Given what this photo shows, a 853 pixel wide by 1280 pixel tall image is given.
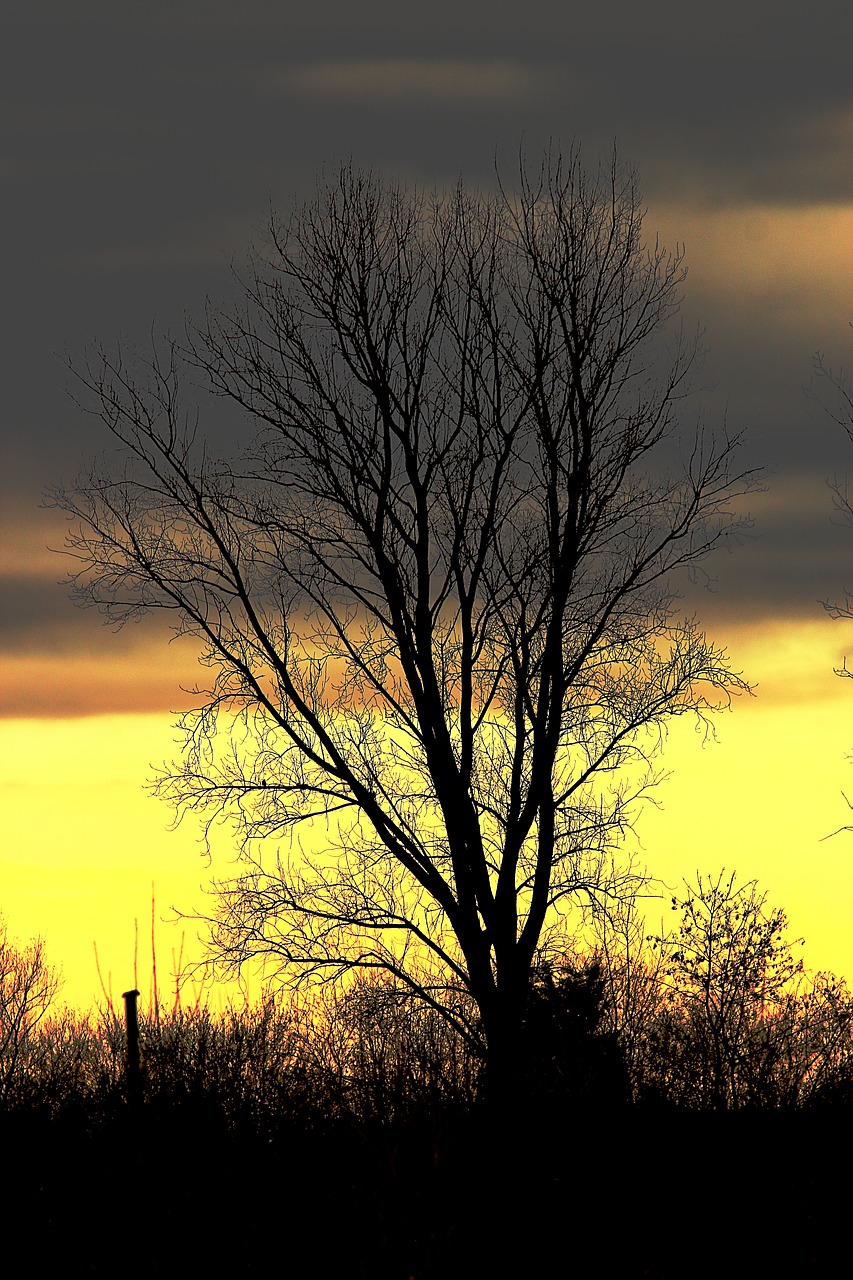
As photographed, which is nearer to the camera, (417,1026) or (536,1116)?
(536,1116)

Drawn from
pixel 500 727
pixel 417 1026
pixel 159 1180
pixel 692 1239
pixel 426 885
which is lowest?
pixel 692 1239

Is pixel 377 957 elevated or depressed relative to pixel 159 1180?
elevated

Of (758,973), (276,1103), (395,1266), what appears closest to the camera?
(395,1266)

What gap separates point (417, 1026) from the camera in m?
21.2

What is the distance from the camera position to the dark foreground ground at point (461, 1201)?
39.0 feet

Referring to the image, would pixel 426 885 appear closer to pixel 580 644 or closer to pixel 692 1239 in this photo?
pixel 580 644

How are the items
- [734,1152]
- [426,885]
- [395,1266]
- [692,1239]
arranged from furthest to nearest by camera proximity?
[426,885], [734,1152], [692,1239], [395,1266]

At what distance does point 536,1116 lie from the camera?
598 inches

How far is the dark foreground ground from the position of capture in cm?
1190

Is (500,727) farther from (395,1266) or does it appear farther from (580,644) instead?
(395,1266)

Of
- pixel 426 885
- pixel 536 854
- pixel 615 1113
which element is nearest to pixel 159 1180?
pixel 615 1113

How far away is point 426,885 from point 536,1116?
471 cm

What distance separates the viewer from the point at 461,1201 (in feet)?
40.4

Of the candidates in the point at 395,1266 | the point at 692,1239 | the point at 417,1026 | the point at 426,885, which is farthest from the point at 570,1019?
the point at 395,1266
